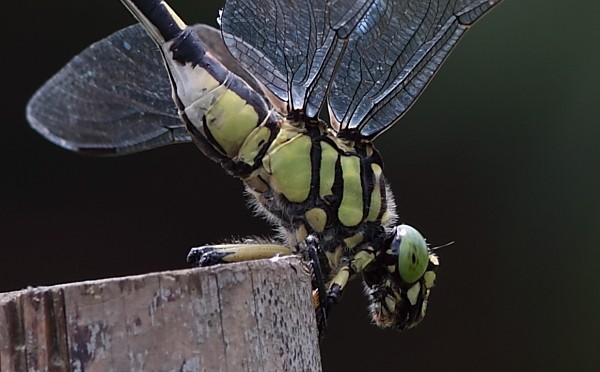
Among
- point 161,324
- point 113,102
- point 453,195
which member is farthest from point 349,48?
point 453,195

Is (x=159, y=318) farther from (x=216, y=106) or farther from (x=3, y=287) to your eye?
(x=3, y=287)

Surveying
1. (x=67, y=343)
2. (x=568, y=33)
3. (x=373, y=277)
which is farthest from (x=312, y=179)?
(x=568, y=33)

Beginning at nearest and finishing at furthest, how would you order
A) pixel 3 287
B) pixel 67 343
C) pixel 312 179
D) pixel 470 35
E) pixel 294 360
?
pixel 67 343 → pixel 294 360 → pixel 312 179 → pixel 3 287 → pixel 470 35

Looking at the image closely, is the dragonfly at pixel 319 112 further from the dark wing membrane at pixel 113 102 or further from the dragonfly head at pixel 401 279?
the dark wing membrane at pixel 113 102

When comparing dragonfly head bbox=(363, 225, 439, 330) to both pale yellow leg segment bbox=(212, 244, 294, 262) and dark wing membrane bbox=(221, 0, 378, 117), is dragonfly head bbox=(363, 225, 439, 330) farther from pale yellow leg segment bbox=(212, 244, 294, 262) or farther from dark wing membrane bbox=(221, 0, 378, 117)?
dark wing membrane bbox=(221, 0, 378, 117)

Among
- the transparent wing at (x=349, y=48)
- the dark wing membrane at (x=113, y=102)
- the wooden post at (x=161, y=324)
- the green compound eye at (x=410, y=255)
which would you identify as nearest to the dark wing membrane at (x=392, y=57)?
the transparent wing at (x=349, y=48)

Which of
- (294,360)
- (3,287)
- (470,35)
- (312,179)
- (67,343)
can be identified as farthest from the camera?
(470,35)

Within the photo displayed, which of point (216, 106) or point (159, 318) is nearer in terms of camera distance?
point (159, 318)
